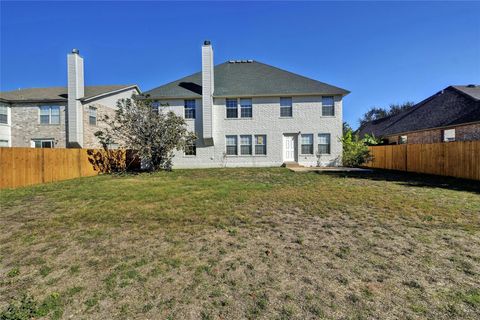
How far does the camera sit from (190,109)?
708 inches

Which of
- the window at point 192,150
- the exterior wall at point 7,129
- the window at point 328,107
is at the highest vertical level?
the window at point 328,107

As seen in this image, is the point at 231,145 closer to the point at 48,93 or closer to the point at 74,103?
the point at 74,103

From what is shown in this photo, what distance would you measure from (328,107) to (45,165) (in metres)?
17.8

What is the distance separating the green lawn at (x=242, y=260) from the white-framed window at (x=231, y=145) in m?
11.5

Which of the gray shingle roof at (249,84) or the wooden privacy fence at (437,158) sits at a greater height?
the gray shingle roof at (249,84)

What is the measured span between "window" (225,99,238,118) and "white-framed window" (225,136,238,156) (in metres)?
1.66

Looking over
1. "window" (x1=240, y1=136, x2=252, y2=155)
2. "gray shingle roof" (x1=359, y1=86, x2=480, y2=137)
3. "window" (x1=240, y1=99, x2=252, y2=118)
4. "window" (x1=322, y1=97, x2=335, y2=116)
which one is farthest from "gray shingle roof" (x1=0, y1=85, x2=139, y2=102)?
"gray shingle roof" (x1=359, y1=86, x2=480, y2=137)

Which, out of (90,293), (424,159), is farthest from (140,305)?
(424,159)

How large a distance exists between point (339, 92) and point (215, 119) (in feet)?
30.3

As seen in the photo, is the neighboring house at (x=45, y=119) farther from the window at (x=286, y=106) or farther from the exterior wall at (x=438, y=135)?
the exterior wall at (x=438, y=135)

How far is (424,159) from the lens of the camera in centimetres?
1446

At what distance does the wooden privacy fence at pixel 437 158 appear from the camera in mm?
11297

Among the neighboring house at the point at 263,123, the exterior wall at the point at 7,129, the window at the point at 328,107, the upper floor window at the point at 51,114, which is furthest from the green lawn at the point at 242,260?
the exterior wall at the point at 7,129

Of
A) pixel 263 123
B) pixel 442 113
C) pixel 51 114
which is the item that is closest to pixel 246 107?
pixel 263 123
